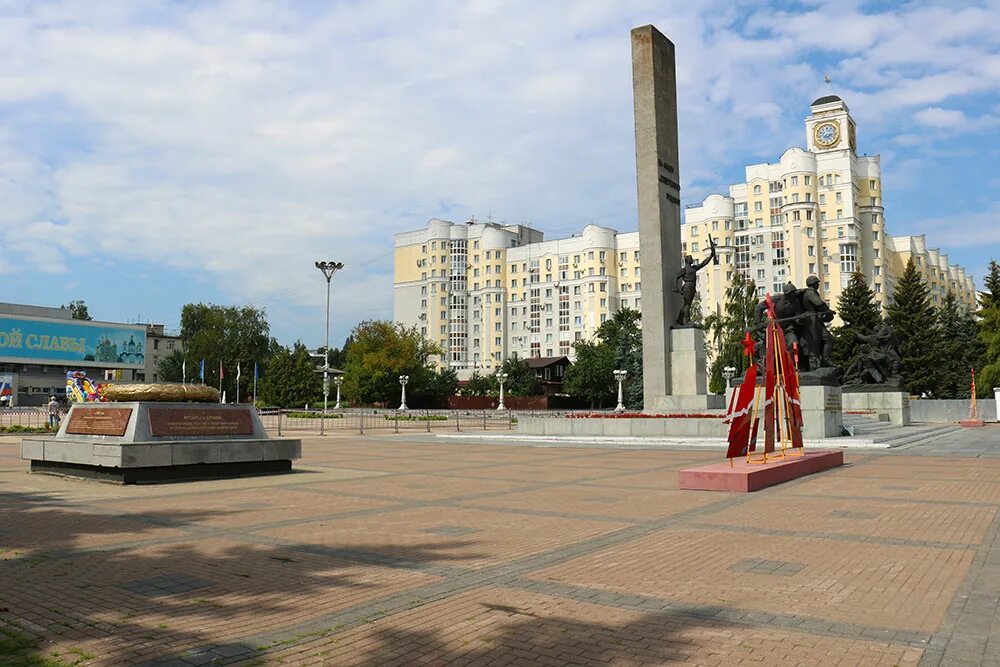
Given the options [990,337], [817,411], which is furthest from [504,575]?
[990,337]

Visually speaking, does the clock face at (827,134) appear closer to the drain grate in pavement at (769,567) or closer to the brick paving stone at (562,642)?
the drain grate in pavement at (769,567)

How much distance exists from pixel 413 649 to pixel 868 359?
114 ft

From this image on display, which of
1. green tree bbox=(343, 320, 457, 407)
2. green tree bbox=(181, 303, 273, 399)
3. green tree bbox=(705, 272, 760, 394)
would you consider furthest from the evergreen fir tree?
green tree bbox=(181, 303, 273, 399)

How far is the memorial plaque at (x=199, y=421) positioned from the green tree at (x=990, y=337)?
4876 cm

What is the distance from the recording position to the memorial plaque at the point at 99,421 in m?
12.9

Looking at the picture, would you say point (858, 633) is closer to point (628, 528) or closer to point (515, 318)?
point (628, 528)

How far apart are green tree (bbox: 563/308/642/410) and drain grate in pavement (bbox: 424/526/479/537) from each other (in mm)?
54895

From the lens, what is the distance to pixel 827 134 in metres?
92.2

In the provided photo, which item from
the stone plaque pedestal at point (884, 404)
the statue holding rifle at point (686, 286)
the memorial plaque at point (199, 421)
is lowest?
the stone plaque pedestal at point (884, 404)

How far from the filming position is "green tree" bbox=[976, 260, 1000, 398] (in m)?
48.4

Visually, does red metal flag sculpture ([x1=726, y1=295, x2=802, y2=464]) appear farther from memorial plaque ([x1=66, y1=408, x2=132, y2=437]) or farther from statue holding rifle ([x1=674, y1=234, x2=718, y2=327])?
statue holding rifle ([x1=674, y1=234, x2=718, y2=327])

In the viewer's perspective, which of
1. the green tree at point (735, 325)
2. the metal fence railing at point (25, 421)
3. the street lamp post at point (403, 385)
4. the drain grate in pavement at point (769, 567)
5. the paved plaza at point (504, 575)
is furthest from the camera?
the street lamp post at point (403, 385)

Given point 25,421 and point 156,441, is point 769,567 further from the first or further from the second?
point 25,421

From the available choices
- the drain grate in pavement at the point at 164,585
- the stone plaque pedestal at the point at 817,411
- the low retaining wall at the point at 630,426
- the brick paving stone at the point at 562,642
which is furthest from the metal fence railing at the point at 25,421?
the brick paving stone at the point at 562,642
